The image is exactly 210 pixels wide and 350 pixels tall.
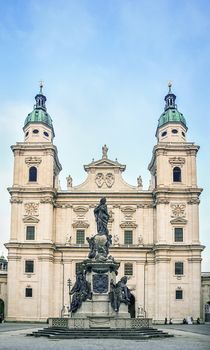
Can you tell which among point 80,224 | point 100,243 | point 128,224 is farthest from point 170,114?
point 100,243

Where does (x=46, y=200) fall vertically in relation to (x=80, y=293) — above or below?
above

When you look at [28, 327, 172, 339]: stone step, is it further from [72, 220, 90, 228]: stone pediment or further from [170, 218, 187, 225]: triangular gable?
[72, 220, 90, 228]: stone pediment

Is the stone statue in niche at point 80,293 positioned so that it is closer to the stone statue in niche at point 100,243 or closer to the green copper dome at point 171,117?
the stone statue in niche at point 100,243

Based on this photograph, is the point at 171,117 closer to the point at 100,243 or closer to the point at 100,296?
the point at 100,243

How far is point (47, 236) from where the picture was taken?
66.4 meters

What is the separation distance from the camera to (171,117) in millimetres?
72750

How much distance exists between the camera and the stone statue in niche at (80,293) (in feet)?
106

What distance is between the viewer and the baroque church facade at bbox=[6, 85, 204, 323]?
213ft

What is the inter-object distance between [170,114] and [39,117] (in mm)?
16665

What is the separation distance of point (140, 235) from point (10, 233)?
15165 millimetres

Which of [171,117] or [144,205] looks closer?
[144,205]

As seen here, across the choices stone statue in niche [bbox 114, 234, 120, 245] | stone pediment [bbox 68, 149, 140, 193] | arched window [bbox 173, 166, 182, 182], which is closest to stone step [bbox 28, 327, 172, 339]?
stone statue in niche [bbox 114, 234, 120, 245]

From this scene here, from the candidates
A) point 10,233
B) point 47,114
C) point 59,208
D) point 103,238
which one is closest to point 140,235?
point 59,208

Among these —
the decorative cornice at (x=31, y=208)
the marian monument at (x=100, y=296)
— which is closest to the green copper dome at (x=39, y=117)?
the decorative cornice at (x=31, y=208)
